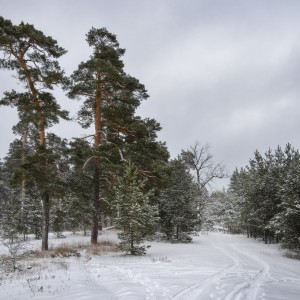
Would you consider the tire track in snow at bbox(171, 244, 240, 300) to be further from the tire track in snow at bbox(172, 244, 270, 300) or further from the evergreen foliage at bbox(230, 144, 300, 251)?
the evergreen foliage at bbox(230, 144, 300, 251)

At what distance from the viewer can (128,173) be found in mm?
16703

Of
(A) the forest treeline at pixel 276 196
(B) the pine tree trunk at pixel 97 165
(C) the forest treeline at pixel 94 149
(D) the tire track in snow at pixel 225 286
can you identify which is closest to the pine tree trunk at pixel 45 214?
(C) the forest treeline at pixel 94 149

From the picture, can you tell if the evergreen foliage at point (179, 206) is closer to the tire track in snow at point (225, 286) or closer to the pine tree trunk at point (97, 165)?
the pine tree trunk at point (97, 165)

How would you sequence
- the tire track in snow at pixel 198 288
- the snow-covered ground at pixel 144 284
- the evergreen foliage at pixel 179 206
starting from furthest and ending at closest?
the evergreen foliage at pixel 179 206 → the snow-covered ground at pixel 144 284 → the tire track in snow at pixel 198 288

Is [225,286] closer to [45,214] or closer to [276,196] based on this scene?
[45,214]

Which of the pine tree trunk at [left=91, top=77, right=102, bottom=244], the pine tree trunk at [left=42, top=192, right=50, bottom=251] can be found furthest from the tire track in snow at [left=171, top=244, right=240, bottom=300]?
the pine tree trunk at [left=42, top=192, right=50, bottom=251]


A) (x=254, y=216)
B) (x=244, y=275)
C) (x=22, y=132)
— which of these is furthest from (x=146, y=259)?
(x=22, y=132)

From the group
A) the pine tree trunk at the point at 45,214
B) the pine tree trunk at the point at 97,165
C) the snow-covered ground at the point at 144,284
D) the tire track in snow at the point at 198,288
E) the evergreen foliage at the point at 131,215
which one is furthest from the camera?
the pine tree trunk at the point at 97,165

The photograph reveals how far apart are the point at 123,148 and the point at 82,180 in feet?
12.1

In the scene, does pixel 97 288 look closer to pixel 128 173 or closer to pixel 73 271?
pixel 73 271

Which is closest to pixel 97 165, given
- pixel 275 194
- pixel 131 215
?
pixel 131 215

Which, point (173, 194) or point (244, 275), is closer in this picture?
point (244, 275)

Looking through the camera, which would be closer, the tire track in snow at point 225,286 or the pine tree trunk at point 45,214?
the tire track in snow at point 225,286

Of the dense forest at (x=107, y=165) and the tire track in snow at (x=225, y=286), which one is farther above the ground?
the dense forest at (x=107, y=165)
